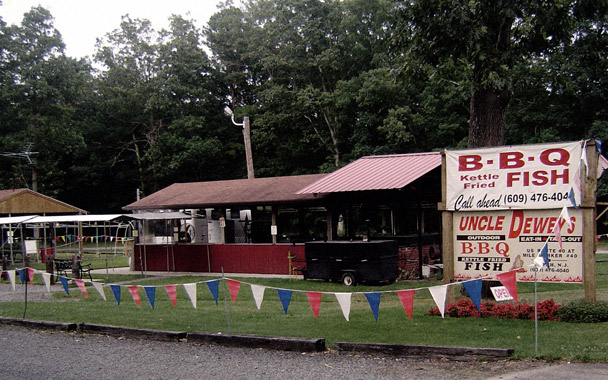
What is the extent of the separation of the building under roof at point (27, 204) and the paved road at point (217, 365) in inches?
925

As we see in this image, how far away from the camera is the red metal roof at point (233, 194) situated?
75.0 ft

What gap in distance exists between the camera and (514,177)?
1141 cm

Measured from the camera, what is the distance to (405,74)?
15.5 m

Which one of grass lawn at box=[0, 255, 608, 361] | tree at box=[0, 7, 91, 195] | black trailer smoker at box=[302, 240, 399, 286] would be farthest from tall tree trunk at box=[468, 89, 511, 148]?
tree at box=[0, 7, 91, 195]

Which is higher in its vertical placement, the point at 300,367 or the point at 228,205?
the point at 228,205

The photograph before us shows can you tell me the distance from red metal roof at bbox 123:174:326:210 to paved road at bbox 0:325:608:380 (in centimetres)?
1219

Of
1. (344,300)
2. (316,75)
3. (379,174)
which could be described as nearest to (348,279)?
(379,174)

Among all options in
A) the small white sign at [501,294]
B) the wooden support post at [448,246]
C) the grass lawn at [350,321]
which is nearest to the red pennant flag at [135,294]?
the grass lawn at [350,321]

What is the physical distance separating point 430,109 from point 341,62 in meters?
8.08

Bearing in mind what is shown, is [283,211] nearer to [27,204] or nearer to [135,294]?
[135,294]

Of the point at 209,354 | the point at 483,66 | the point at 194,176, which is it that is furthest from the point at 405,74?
the point at 194,176

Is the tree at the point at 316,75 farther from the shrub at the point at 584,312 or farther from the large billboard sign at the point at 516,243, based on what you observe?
the shrub at the point at 584,312

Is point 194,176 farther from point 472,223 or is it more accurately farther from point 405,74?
point 472,223

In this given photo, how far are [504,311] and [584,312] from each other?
1.38 metres
